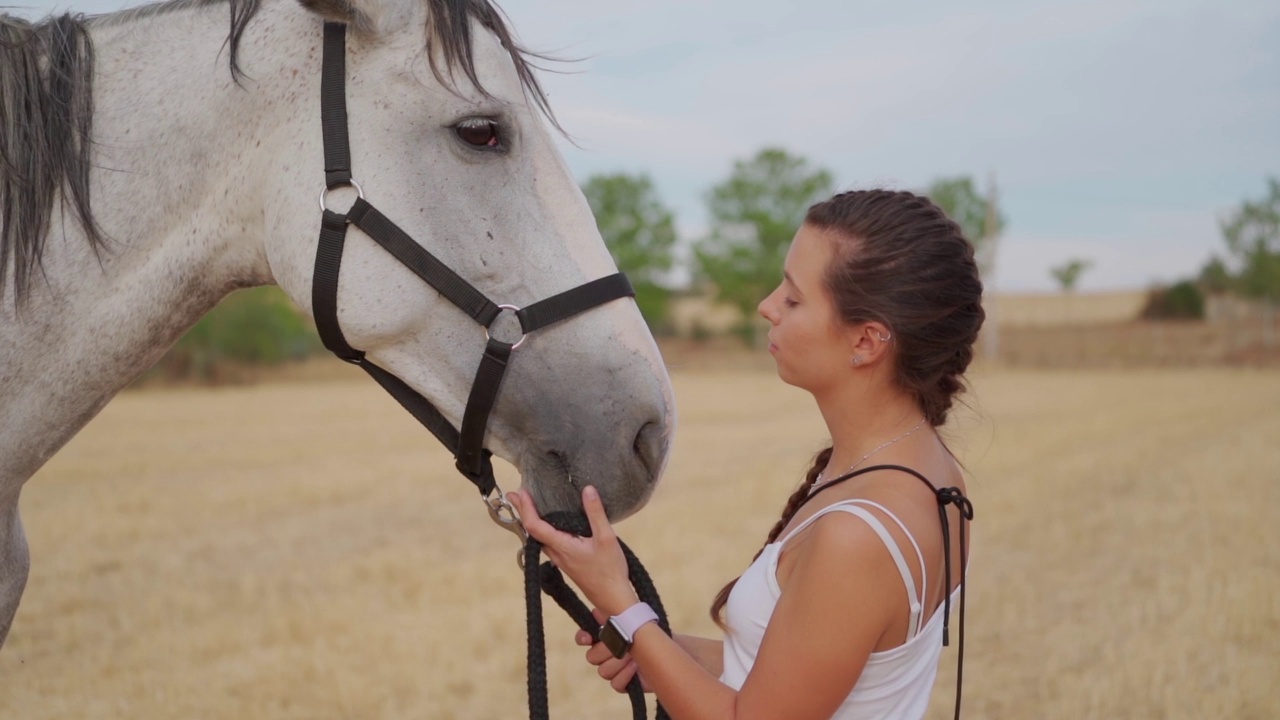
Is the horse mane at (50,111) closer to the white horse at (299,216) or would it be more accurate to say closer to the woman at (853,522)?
the white horse at (299,216)

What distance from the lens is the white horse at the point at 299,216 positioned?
195 cm

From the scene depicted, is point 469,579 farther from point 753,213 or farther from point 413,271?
point 753,213

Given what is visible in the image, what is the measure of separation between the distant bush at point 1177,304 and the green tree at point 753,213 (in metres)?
21.3

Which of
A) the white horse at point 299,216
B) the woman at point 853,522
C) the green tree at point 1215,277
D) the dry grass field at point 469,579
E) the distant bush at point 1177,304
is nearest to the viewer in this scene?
the woman at point 853,522

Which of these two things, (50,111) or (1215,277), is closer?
(50,111)

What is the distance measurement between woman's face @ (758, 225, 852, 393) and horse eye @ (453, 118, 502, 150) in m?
0.75

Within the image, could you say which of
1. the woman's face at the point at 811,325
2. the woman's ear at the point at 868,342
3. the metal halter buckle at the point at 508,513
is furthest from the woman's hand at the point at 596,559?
the woman's ear at the point at 868,342

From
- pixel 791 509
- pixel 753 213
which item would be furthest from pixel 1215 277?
pixel 791 509

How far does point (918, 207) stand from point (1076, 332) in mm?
49624

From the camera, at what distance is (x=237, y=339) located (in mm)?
32719

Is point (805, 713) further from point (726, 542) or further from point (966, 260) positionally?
point (726, 542)

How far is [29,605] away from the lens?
633cm

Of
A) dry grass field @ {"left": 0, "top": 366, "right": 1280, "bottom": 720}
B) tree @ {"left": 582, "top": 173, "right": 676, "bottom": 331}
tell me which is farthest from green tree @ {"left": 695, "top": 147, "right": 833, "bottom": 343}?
dry grass field @ {"left": 0, "top": 366, "right": 1280, "bottom": 720}

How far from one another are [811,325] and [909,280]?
0.23m
